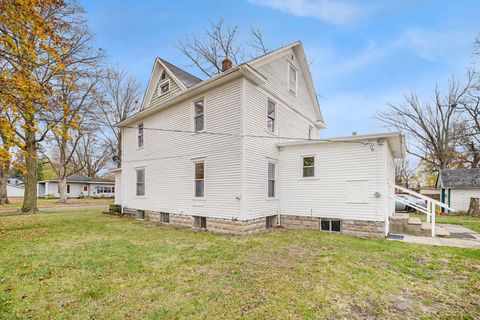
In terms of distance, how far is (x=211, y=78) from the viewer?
29.9 ft

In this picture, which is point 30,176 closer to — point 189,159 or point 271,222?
point 189,159

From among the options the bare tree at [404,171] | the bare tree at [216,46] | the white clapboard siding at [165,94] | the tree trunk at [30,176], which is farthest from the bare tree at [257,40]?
the bare tree at [404,171]

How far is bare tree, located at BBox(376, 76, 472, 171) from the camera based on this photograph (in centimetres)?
2472

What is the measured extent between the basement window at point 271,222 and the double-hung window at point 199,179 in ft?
9.53

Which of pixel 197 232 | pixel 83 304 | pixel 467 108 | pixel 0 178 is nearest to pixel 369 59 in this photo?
pixel 467 108

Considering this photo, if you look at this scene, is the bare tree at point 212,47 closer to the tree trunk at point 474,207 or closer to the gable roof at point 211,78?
the gable roof at point 211,78

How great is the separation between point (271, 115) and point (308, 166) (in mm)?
2686

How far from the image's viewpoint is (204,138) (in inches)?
389

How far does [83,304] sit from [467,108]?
3201cm

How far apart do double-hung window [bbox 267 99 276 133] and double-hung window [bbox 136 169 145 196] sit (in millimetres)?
7383

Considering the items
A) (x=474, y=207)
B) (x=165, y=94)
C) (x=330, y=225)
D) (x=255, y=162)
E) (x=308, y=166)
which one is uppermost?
(x=165, y=94)

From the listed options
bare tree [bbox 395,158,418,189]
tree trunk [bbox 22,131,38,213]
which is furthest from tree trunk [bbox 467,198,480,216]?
tree trunk [bbox 22,131,38,213]

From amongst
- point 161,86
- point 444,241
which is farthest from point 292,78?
point 444,241

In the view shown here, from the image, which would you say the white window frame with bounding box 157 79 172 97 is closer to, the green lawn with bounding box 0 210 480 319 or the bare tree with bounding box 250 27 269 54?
the green lawn with bounding box 0 210 480 319
